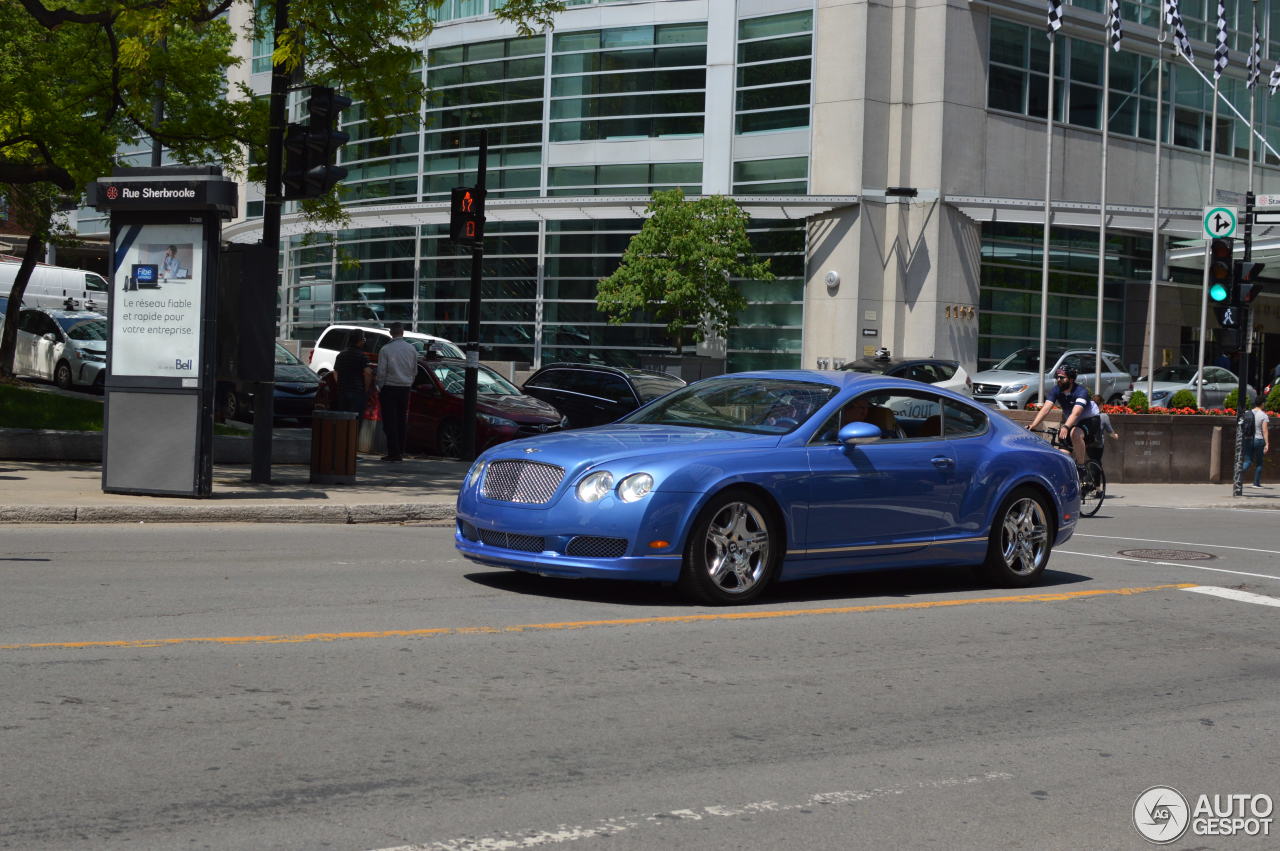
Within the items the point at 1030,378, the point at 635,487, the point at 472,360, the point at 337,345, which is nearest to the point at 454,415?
the point at 472,360

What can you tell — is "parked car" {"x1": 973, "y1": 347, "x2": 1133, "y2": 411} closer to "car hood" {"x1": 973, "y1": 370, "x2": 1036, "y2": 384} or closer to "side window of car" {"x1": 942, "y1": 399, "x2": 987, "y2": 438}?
"car hood" {"x1": 973, "y1": 370, "x2": 1036, "y2": 384}

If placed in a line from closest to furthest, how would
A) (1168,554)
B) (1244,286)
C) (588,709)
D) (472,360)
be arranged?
(588,709) < (1168,554) < (472,360) < (1244,286)

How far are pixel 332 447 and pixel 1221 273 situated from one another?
15218 millimetres

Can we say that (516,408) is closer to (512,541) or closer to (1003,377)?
(512,541)

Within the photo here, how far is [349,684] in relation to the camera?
276 inches

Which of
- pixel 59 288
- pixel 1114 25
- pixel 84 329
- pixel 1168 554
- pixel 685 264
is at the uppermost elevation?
pixel 1114 25

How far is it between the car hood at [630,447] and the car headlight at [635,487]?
0.06 metres

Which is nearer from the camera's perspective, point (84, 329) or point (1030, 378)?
point (84, 329)

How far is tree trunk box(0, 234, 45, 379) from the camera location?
30.2m

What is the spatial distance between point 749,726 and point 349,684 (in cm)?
188

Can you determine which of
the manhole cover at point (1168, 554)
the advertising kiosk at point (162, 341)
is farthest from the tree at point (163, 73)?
the manhole cover at point (1168, 554)

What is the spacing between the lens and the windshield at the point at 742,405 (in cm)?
1048

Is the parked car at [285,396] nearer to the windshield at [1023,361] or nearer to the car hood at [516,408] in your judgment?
the car hood at [516,408]

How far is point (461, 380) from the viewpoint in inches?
936
